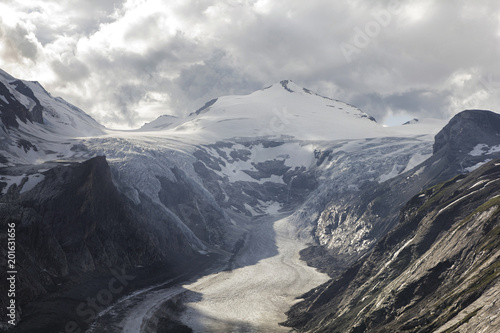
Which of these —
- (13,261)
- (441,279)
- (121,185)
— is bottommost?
(441,279)

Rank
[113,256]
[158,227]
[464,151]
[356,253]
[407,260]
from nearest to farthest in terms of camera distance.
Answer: [407,260]
[113,256]
[158,227]
[356,253]
[464,151]

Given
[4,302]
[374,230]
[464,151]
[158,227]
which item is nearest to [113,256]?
[158,227]

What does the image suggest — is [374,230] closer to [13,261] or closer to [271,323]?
[271,323]

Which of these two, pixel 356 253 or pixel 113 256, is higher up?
pixel 113 256

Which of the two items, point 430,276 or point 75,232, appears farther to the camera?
point 75,232

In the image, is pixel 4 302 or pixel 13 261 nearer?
pixel 4 302
